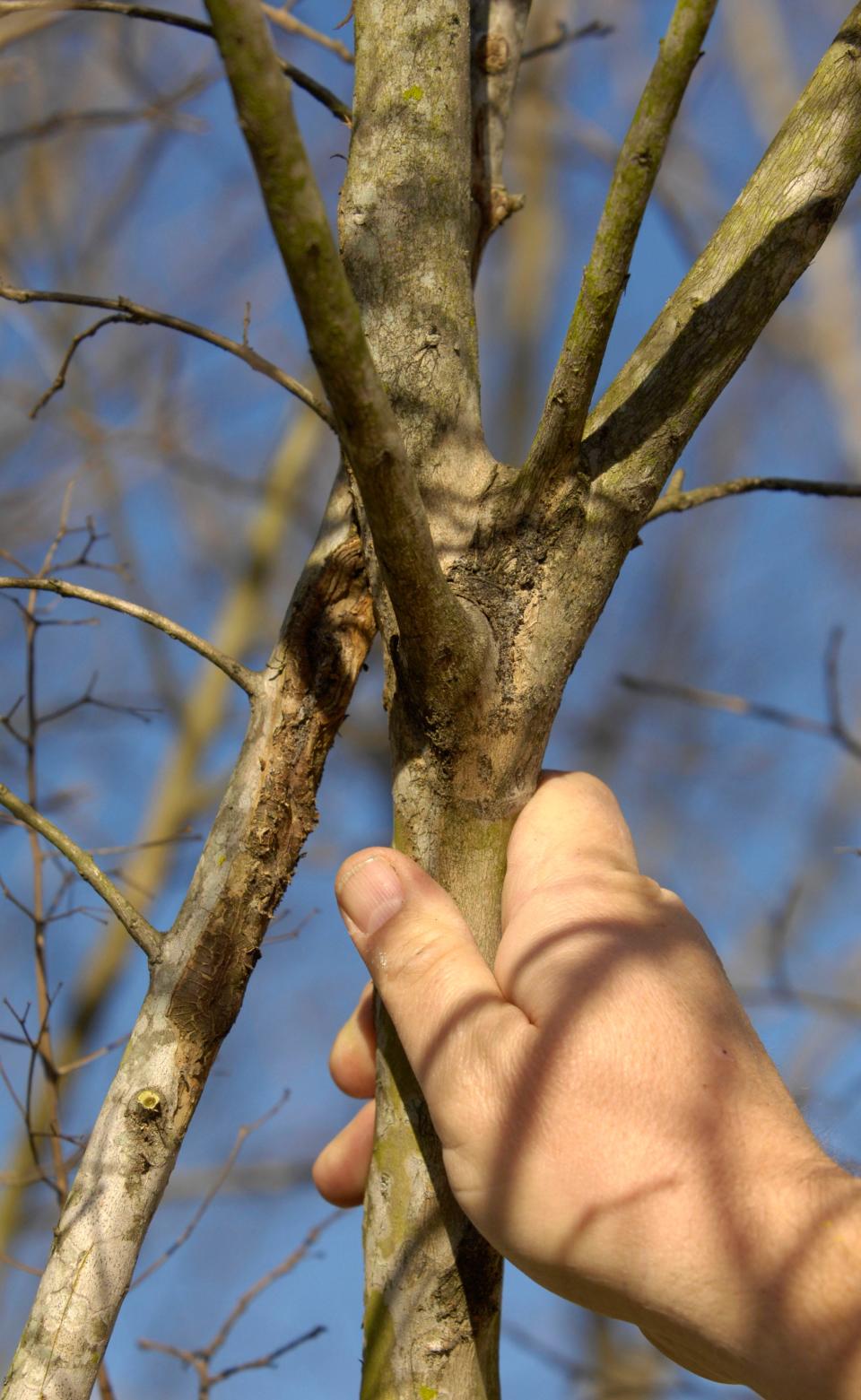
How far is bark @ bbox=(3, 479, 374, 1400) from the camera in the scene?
1.25 metres

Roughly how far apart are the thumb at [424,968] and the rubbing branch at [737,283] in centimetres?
57

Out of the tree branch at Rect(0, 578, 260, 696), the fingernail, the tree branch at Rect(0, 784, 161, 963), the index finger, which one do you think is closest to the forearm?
the index finger

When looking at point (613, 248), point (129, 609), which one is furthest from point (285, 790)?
point (613, 248)

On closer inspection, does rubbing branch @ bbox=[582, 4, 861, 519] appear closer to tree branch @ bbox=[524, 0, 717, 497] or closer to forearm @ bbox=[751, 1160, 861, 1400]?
tree branch @ bbox=[524, 0, 717, 497]

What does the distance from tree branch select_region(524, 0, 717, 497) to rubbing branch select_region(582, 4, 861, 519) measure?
110mm

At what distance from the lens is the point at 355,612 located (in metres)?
1.57

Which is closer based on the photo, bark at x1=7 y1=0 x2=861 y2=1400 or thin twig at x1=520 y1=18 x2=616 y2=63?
bark at x1=7 y1=0 x2=861 y2=1400

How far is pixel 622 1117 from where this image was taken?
1.10 metres

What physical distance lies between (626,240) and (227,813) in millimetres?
897

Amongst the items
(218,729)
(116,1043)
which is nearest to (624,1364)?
(218,729)

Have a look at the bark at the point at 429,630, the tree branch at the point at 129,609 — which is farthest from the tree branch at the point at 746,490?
the tree branch at the point at 129,609

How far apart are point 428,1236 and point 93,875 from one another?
634 millimetres

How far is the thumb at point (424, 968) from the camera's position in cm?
122

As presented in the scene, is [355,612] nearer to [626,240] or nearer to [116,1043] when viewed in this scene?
[626,240]
